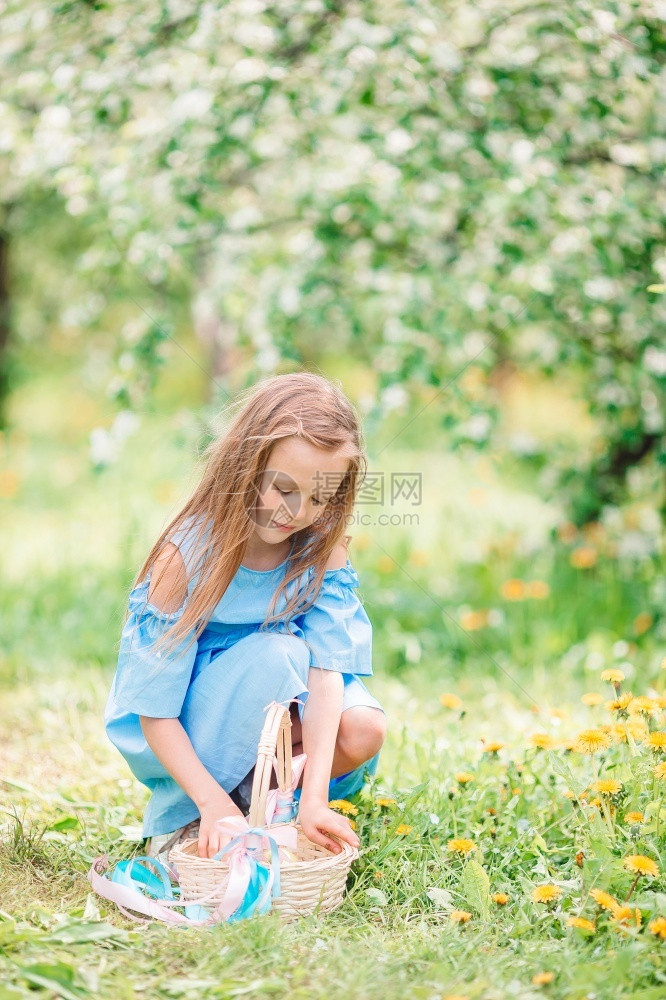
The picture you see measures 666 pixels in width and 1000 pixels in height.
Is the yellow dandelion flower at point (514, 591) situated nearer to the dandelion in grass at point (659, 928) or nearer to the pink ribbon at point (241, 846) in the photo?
the pink ribbon at point (241, 846)

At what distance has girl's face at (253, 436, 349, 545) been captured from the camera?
1.84 metres

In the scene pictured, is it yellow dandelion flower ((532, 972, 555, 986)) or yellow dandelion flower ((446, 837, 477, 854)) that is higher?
yellow dandelion flower ((532, 972, 555, 986))

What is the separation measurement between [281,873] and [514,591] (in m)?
1.75

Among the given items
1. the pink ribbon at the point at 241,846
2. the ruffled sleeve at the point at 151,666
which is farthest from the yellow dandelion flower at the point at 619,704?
the ruffled sleeve at the point at 151,666

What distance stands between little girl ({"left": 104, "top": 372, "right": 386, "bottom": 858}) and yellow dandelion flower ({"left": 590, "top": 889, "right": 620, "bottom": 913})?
43 centimetres

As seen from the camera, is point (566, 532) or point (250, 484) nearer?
point (250, 484)

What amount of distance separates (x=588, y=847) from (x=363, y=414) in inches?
54.0

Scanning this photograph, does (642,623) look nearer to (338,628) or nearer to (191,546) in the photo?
(338,628)

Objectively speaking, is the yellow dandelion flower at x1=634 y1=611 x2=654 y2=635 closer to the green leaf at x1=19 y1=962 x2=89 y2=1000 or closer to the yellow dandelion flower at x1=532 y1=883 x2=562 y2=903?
the yellow dandelion flower at x1=532 y1=883 x2=562 y2=903

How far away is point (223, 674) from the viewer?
1.89 metres

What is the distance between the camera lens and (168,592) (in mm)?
1856

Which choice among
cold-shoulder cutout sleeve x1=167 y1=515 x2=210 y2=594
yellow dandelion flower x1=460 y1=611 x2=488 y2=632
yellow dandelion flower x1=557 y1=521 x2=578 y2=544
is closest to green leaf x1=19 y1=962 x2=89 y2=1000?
cold-shoulder cutout sleeve x1=167 y1=515 x2=210 y2=594

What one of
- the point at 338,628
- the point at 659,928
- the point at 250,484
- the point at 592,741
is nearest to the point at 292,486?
the point at 250,484

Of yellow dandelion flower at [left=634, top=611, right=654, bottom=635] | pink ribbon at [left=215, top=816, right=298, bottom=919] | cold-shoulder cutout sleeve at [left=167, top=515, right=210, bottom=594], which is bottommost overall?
yellow dandelion flower at [left=634, top=611, right=654, bottom=635]
